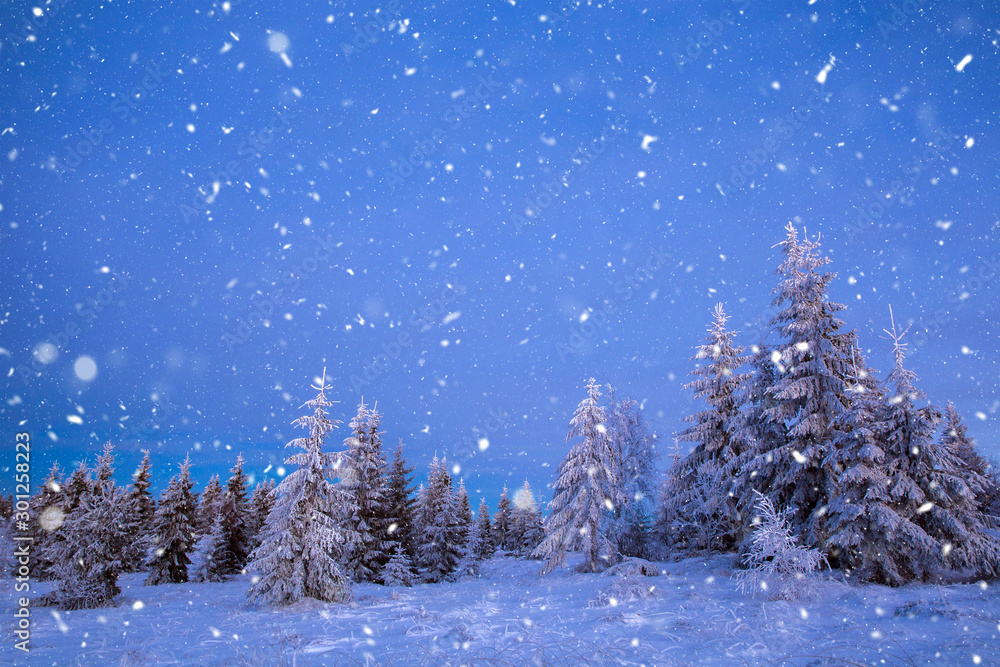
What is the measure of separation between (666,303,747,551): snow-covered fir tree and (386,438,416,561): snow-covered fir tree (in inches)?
609

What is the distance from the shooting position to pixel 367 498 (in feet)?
85.6

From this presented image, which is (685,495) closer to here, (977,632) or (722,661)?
(977,632)

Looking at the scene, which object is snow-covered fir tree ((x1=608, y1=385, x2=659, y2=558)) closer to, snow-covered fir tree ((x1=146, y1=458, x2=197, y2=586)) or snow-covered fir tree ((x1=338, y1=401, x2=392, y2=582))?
snow-covered fir tree ((x1=338, y1=401, x2=392, y2=582))

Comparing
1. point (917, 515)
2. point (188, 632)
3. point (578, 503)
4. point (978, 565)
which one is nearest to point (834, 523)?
point (917, 515)

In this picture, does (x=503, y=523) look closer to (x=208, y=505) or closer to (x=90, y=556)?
(x=208, y=505)

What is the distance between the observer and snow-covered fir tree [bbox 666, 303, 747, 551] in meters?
20.8

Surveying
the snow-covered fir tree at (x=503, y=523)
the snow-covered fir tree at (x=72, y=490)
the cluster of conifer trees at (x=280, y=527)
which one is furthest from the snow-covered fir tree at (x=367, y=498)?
the snow-covered fir tree at (x=503, y=523)

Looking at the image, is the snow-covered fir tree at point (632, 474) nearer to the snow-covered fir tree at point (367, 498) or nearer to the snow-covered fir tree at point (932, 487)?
the snow-covered fir tree at point (932, 487)

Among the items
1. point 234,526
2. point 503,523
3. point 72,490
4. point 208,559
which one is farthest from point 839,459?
point 503,523

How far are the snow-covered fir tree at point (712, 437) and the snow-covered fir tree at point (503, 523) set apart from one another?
39.7 m

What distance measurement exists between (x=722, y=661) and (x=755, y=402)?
13.1 meters

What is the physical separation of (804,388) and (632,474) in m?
14.0

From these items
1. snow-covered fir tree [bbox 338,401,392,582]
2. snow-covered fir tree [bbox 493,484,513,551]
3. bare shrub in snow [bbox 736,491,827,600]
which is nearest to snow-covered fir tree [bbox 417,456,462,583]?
snow-covered fir tree [bbox 338,401,392,582]

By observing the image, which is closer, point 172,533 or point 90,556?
point 90,556
